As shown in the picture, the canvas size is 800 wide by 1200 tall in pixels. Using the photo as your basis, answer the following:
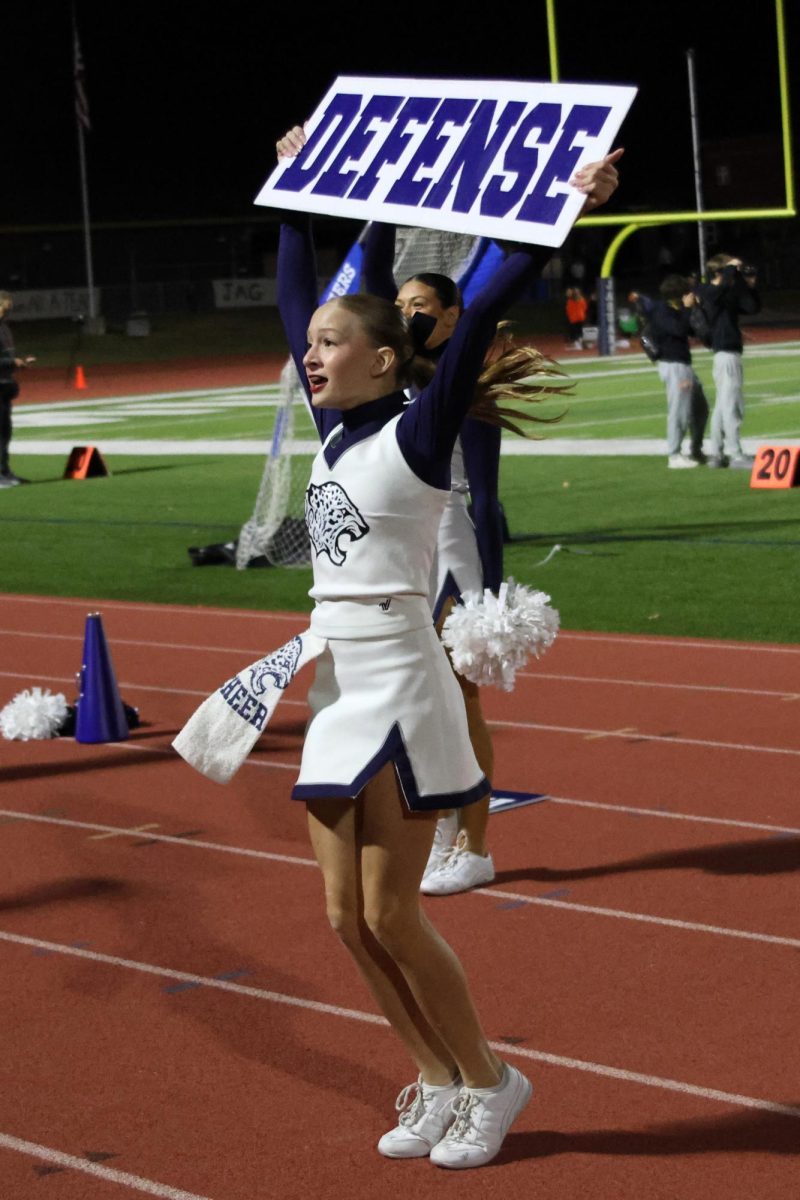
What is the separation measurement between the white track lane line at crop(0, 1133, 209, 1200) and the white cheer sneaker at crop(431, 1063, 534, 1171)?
53cm

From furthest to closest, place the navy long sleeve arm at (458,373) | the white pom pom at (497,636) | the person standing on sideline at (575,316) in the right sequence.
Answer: the person standing on sideline at (575,316)
the white pom pom at (497,636)
the navy long sleeve arm at (458,373)

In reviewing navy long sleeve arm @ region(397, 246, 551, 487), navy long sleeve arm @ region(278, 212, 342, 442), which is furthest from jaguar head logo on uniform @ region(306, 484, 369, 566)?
navy long sleeve arm @ region(278, 212, 342, 442)

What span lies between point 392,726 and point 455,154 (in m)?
1.29

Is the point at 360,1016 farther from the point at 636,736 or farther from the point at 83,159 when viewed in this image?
the point at 83,159

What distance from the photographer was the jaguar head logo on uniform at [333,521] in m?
3.86

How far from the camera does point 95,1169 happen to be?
13.1 feet

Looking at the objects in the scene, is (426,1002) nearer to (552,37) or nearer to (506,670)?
(506,670)

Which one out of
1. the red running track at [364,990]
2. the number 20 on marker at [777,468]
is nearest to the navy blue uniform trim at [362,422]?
the red running track at [364,990]

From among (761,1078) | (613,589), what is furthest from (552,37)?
(761,1078)

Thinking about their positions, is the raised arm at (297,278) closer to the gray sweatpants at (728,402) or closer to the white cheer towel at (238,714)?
the white cheer towel at (238,714)

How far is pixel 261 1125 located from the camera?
4.17 metres

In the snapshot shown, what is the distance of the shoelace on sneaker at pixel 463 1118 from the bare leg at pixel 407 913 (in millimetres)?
114

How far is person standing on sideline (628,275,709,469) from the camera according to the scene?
18234 millimetres

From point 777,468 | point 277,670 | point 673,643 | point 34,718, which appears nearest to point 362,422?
point 277,670
